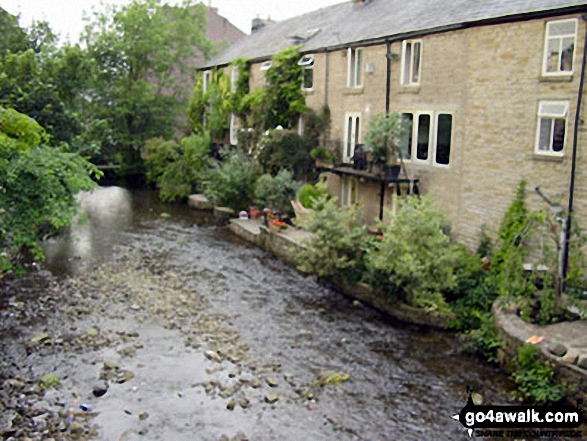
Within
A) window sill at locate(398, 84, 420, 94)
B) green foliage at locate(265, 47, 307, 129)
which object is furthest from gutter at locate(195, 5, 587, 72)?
window sill at locate(398, 84, 420, 94)

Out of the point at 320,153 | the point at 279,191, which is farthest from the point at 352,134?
the point at 279,191

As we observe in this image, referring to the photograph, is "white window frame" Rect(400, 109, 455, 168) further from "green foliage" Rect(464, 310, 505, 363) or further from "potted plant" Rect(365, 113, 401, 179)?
"green foliage" Rect(464, 310, 505, 363)

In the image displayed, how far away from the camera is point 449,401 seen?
12109 mm

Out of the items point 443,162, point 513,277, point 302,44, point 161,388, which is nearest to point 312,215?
point 443,162

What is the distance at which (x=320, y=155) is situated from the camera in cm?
2692

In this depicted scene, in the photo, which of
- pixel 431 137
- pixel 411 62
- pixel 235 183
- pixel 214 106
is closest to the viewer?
pixel 431 137

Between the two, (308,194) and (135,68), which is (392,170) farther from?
(135,68)

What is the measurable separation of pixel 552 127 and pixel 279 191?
1258 cm

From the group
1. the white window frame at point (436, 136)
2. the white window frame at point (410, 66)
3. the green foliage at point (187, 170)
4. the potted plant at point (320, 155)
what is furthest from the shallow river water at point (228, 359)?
the green foliage at point (187, 170)

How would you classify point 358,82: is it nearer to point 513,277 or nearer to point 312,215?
point 312,215

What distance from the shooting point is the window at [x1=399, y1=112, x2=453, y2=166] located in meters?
19.7

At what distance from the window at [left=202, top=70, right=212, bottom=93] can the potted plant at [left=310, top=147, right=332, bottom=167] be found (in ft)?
48.6

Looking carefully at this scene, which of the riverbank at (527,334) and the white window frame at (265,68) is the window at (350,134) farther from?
the riverbank at (527,334)

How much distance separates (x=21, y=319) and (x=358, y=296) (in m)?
9.28
